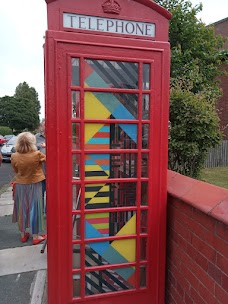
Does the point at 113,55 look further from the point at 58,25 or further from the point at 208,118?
the point at 208,118

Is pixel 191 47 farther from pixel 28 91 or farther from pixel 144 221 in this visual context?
pixel 28 91

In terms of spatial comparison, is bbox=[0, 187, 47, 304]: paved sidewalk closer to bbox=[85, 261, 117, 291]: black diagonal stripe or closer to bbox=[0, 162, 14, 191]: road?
bbox=[85, 261, 117, 291]: black diagonal stripe

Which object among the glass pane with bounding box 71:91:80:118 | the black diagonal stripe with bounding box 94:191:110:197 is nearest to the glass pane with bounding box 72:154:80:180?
the black diagonal stripe with bounding box 94:191:110:197

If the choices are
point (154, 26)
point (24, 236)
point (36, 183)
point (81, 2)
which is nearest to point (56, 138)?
point (81, 2)

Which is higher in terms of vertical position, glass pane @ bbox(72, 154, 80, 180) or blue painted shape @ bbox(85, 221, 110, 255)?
glass pane @ bbox(72, 154, 80, 180)

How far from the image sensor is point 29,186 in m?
3.66

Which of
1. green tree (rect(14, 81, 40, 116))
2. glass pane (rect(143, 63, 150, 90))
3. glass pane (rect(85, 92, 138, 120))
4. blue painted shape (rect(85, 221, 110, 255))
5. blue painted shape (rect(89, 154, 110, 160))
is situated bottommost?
blue painted shape (rect(85, 221, 110, 255))

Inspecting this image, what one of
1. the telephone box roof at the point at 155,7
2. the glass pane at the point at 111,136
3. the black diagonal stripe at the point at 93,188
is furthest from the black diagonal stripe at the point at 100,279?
the telephone box roof at the point at 155,7

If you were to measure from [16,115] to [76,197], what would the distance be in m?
47.5

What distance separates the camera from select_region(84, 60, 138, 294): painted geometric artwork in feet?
6.25

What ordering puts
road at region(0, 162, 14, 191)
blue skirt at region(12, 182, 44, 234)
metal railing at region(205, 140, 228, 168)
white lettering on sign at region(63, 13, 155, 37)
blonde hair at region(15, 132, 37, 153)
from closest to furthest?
white lettering on sign at region(63, 13, 155, 37) < blonde hair at region(15, 132, 37, 153) < blue skirt at region(12, 182, 44, 234) < road at region(0, 162, 14, 191) < metal railing at region(205, 140, 228, 168)

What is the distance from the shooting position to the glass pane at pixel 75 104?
1.87 m

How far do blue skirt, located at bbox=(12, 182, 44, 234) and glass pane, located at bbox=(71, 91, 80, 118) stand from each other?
2113 millimetres

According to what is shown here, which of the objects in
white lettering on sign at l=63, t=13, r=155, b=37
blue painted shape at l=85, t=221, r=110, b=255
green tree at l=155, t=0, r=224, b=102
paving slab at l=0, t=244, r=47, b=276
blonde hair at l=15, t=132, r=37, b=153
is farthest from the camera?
green tree at l=155, t=0, r=224, b=102
